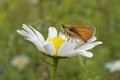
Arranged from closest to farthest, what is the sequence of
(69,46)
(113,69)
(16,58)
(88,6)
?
(69,46) → (113,69) → (88,6) → (16,58)

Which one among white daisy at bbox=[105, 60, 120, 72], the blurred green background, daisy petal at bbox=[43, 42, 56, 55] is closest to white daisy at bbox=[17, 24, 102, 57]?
daisy petal at bbox=[43, 42, 56, 55]

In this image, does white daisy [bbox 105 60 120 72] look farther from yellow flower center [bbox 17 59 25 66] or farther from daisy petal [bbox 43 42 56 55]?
daisy petal [bbox 43 42 56 55]

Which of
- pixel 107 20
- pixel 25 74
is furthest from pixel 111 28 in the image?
pixel 25 74

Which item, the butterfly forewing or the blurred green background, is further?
the blurred green background

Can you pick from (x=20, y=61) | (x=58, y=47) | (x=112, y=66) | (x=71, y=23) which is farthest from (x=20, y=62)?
(x=58, y=47)

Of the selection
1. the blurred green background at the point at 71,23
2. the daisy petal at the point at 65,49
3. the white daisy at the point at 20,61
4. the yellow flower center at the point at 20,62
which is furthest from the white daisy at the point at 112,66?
the daisy petal at the point at 65,49

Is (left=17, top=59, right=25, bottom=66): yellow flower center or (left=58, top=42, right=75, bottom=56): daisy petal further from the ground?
(left=17, top=59, right=25, bottom=66): yellow flower center

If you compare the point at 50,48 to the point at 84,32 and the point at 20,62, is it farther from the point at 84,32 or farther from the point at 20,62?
the point at 20,62

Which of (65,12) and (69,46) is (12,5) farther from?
(69,46)

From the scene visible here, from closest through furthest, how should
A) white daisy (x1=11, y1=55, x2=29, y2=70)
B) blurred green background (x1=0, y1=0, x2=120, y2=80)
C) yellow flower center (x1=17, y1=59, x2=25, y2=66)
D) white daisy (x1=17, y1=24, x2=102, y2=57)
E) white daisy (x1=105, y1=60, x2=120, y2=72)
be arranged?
white daisy (x1=17, y1=24, x2=102, y2=57), blurred green background (x1=0, y1=0, x2=120, y2=80), white daisy (x1=105, y1=60, x2=120, y2=72), white daisy (x1=11, y1=55, x2=29, y2=70), yellow flower center (x1=17, y1=59, x2=25, y2=66)
